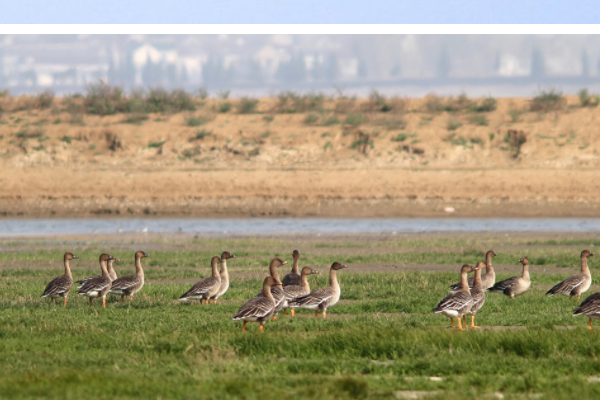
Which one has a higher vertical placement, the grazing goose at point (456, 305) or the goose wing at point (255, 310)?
the goose wing at point (255, 310)

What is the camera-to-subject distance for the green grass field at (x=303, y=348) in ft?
26.6

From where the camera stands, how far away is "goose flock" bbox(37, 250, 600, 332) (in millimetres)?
11898

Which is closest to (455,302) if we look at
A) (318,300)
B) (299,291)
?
(318,300)

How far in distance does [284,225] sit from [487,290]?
24.2 meters

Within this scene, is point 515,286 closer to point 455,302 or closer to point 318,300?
point 455,302

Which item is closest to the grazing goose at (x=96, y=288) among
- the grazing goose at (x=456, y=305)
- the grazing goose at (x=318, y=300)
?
the grazing goose at (x=318, y=300)

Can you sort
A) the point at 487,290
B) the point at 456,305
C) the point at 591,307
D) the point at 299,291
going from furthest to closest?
the point at 487,290, the point at 299,291, the point at 456,305, the point at 591,307

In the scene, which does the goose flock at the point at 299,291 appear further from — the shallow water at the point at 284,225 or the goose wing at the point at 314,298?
the shallow water at the point at 284,225

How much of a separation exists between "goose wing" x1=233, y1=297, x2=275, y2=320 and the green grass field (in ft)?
0.85

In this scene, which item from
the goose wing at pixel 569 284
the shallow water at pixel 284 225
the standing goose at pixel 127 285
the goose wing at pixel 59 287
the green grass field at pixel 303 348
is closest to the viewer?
the green grass field at pixel 303 348

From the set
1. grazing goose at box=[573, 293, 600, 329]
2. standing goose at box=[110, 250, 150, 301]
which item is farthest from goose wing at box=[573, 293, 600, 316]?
standing goose at box=[110, 250, 150, 301]

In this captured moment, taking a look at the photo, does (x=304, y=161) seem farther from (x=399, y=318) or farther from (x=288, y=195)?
(x=399, y=318)

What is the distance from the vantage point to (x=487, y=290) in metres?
16.2

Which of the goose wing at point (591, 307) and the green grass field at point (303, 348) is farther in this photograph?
the goose wing at point (591, 307)
